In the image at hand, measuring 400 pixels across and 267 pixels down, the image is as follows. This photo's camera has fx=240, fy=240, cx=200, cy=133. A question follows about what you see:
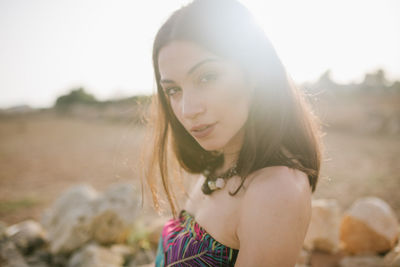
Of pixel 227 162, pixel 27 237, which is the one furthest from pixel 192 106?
pixel 27 237

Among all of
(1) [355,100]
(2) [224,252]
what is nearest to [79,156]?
(2) [224,252]

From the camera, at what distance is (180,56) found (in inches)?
50.5

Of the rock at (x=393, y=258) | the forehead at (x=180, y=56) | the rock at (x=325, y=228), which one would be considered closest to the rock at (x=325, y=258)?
the rock at (x=325, y=228)

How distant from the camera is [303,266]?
9.02ft

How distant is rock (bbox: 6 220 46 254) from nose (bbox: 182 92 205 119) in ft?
12.0

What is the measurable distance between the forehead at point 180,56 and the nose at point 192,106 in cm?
14

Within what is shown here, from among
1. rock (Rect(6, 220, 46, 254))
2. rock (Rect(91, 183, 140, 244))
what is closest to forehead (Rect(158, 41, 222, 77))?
rock (Rect(91, 183, 140, 244))

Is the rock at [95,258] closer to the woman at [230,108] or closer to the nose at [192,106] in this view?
the woman at [230,108]

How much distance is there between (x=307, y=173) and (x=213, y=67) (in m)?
0.72

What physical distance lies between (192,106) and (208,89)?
124 millimetres

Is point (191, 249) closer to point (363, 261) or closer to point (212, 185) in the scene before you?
point (212, 185)

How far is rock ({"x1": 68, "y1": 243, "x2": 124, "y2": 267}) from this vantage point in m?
2.86

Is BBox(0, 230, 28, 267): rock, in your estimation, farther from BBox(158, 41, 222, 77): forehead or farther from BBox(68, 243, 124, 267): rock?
BBox(158, 41, 222, 77): forehead

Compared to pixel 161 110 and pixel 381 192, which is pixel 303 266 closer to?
pixel 161 110
